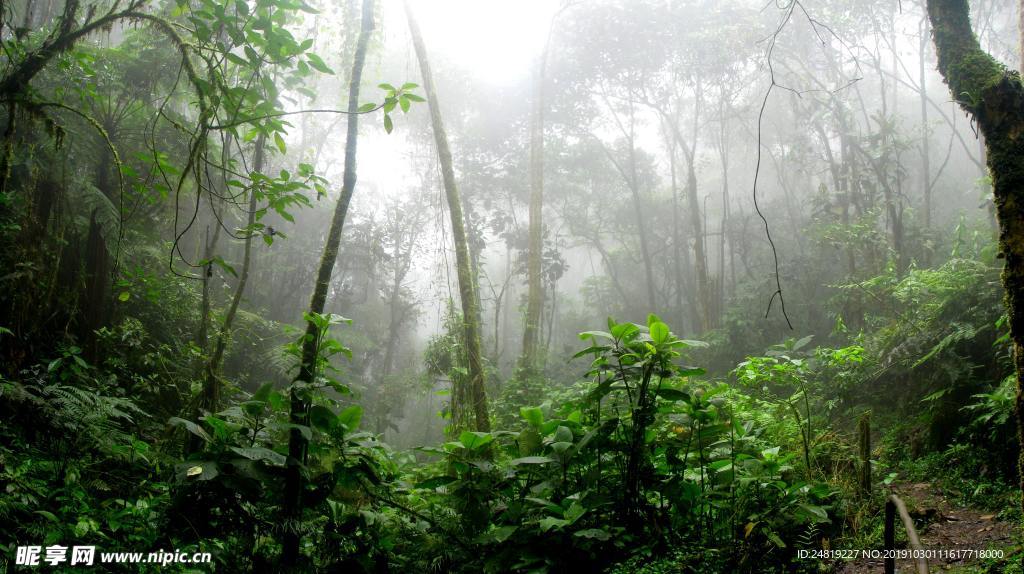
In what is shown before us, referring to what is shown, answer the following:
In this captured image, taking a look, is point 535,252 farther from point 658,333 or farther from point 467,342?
point 658,333

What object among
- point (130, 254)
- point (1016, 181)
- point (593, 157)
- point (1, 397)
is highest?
point (593, 157)

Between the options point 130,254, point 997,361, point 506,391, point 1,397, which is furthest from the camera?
point 506,391

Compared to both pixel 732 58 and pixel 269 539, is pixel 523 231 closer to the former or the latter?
pixel 732 58

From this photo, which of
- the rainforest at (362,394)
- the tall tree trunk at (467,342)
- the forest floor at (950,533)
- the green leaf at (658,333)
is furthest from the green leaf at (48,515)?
the forest floor at (950,533)

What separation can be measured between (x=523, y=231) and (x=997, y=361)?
1566 cm

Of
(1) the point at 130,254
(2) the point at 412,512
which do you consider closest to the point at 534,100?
(1) the point at 130,254

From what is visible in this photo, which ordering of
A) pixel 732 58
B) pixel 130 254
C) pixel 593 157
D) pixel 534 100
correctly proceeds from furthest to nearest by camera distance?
pixel 593 157 → pixel 732 58 → pixel 534 100 → pixel 130 254

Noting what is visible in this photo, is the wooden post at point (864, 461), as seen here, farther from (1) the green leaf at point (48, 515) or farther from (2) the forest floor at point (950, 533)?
(1) the green leaf at point (48, 515)

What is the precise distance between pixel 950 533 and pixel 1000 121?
2530mm

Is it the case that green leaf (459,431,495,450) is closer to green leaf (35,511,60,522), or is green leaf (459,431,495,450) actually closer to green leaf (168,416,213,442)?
green leaf (168,416,213,442)

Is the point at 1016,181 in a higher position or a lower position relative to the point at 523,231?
lower

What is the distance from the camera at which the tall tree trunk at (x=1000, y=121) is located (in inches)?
81.0

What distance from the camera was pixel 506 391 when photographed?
9.10 meters

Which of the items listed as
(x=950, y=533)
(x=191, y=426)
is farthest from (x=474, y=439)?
(x=950, y=533)
